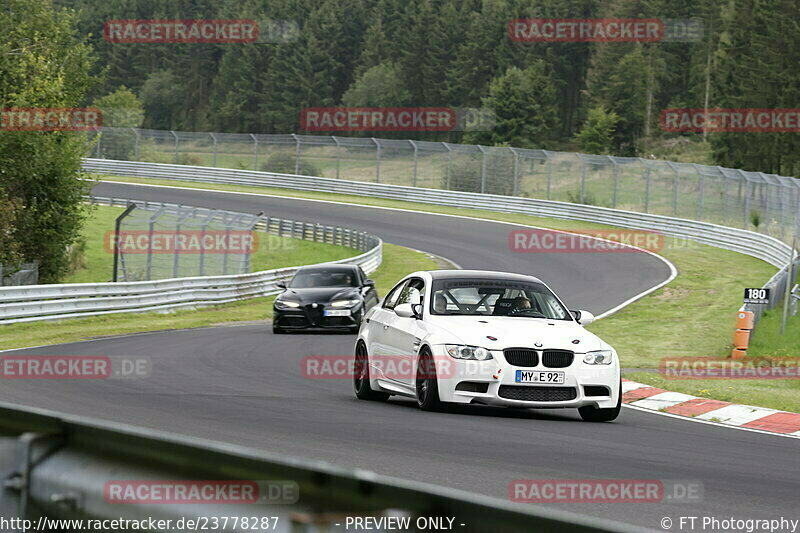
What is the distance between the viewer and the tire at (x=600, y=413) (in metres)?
11.6

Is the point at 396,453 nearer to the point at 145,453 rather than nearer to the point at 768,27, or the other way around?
the point at 145,453

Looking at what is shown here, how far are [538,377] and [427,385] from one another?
1.16 meters

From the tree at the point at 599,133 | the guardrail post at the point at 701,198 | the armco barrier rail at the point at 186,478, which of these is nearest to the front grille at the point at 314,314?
the armco barrier rail at the point at 186,478

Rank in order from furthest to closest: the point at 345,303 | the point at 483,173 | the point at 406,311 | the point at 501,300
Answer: the point at 483,173 → the point at 345,303 → the point at 501,300 → the point at 406,311

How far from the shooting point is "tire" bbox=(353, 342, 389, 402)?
42.7 ft

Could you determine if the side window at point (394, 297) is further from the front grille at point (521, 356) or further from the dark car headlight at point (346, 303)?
the dark car headlight at point (346, 303)

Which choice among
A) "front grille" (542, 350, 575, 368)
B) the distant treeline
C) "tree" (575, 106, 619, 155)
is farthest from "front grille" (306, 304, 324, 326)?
"tree" (575, 106, 619, 155)

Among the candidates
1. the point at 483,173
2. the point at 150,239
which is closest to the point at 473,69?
the point at 483,173

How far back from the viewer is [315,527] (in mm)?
3404

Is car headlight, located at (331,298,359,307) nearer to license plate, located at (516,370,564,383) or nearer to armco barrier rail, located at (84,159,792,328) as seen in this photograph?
armco barrier rail, located at (84,159,792,328)

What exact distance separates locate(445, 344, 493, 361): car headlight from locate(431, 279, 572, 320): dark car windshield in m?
0.97

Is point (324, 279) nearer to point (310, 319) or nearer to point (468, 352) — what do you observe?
point (310, 319)

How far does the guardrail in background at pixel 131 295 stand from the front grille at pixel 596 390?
14814mm

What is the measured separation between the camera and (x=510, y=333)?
445 inches
